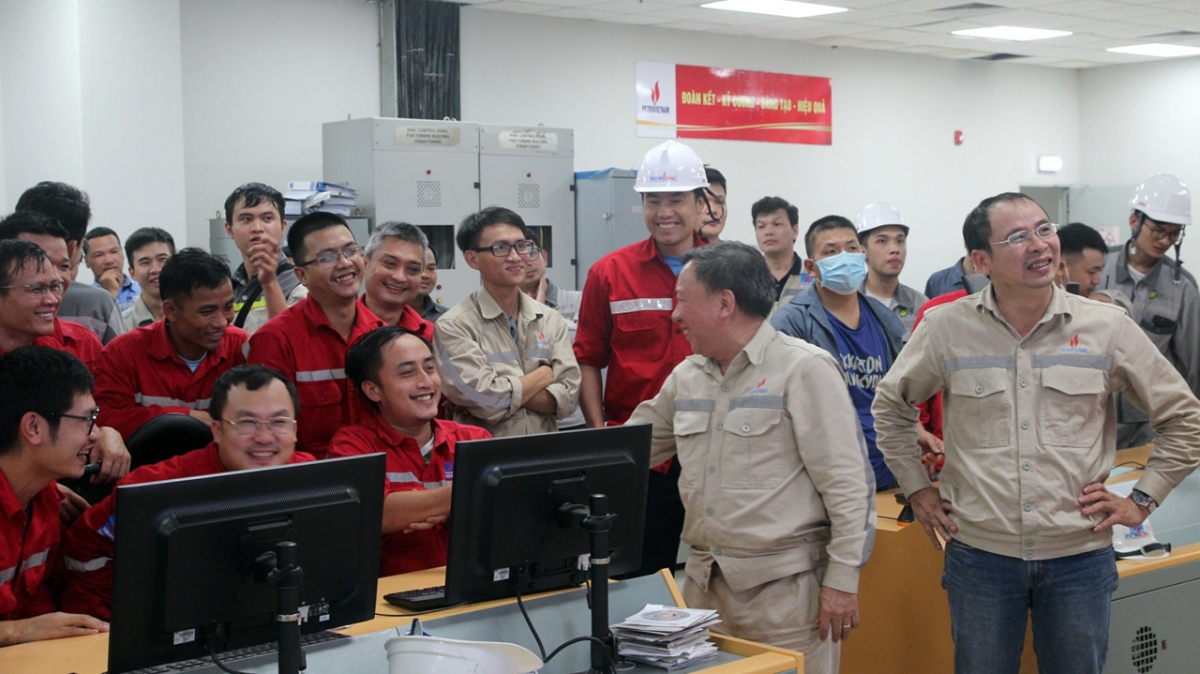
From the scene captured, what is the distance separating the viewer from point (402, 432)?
2.89m

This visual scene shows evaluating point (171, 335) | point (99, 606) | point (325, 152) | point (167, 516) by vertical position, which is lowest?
point (99, 606)

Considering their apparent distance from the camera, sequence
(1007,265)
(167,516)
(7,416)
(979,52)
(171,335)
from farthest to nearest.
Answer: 1. (979,52)
2. (171,335)
3. (1007,265)
4. (7,416)
5. (167,516)

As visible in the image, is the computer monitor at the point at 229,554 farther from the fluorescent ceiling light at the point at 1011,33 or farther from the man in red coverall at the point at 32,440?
the fluorescent ceiling light at the point at 1011,33

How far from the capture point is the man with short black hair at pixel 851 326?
3510mm

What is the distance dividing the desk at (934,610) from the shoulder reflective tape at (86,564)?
2.02 m

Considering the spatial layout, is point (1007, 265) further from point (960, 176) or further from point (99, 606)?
point (960, 176)

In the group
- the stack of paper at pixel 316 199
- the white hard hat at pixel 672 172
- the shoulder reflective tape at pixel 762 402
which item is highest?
the stack of paper at pixel 316 199

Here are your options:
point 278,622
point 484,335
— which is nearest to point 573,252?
point 484,335

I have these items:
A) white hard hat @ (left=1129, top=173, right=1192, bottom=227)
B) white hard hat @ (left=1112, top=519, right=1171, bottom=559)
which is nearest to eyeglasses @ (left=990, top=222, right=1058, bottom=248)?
white hard hat @ (left=1112, top=519, right=1171, bottom=559)

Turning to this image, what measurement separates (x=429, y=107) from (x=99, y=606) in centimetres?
604

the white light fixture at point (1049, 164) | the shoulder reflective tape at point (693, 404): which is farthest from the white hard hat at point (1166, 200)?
the white light fixture at point (1049, 164)

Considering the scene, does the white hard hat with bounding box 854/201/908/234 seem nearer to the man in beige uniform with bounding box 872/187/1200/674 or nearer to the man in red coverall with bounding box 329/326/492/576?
the man in beige uniform with bounding box 872/187/1200/674

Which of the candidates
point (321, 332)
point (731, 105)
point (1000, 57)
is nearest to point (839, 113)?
point (731, 105)

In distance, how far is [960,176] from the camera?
1203 cm
